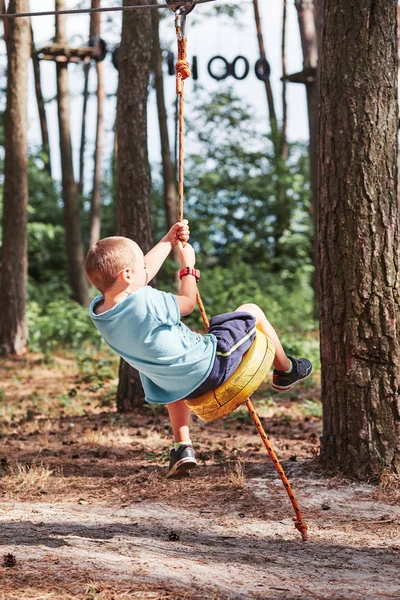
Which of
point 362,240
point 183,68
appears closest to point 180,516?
point 362,240

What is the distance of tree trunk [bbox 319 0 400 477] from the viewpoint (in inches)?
216

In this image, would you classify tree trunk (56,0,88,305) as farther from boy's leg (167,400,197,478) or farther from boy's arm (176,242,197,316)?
boy's arm (176,242,197,316)

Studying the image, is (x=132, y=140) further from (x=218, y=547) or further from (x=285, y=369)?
(x=218, y=547)

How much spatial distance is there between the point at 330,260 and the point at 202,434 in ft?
8.85

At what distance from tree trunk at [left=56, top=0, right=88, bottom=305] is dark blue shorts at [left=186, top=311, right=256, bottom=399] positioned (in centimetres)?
1283

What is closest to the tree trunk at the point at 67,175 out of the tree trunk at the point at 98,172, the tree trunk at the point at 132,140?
the tree trunk at the point at 98,172

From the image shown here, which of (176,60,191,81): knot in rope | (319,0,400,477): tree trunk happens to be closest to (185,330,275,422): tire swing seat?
(319,0,400,477): tree trunk

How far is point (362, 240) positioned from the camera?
5496mm

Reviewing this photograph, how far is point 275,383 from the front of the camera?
193 inches

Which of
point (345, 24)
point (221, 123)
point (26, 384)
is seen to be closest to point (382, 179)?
point (345, 24)

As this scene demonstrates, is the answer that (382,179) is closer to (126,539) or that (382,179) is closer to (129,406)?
(126,539)

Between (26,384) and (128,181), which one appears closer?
(128,181)

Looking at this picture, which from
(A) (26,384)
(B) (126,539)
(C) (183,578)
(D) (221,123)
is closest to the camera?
(C) (183,578)

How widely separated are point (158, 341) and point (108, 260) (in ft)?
1.66
